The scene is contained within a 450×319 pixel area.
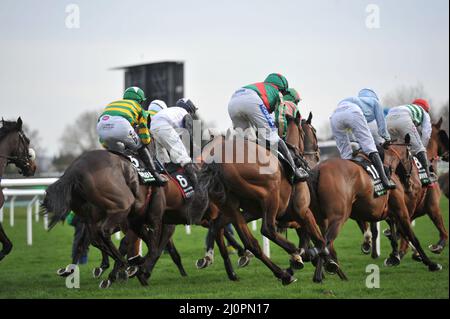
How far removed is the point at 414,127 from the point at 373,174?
171 cm

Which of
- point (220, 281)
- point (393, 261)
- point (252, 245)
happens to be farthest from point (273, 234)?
point (393, 261)

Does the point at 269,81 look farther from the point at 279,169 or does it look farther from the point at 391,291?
the point at 391,291

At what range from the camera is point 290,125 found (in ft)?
31.1

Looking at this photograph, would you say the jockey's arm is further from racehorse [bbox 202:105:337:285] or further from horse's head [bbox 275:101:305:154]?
racehorse [bbox 202:105:337:285]

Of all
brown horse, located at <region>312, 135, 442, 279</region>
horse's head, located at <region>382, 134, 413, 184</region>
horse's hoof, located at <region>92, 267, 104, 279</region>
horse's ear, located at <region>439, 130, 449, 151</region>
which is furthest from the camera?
horse's ear, located at <region>439, 130, 449, 151</region>

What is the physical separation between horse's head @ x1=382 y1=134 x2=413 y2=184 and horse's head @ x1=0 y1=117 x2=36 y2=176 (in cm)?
411

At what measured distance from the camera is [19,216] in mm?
26438

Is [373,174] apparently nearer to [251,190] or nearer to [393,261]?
[393,261]

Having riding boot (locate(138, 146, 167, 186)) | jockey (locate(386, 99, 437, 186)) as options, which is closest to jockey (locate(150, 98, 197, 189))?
riding boot (locate(138, 146, 167, 186))

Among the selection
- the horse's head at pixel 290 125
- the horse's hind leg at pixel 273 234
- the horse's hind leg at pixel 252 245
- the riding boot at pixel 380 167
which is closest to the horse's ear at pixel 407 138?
the riding boot at pixel 380 167

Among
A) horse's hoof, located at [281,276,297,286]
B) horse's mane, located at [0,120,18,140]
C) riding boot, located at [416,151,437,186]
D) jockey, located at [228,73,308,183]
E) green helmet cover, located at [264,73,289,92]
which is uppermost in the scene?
green helmet cover, located at [264,73,289,92]

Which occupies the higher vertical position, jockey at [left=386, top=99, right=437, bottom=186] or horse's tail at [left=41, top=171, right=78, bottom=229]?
jockey at [left=386, top=99, right=437, bottom=186]

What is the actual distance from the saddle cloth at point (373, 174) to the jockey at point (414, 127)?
144 cm

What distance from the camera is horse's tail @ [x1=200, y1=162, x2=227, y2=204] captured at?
26.7 feet
